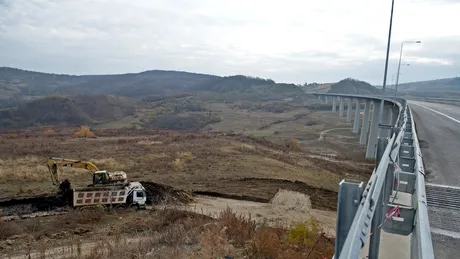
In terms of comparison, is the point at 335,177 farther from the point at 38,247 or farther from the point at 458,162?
the point at 38,247

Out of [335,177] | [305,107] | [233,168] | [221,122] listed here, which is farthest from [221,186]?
[305,107]

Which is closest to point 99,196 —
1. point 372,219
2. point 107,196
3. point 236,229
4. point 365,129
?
point 107,196

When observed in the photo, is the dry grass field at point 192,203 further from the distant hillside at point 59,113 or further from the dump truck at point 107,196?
the distant hillside at point 59,113

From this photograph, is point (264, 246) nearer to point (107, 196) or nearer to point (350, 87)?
point (107, 196)

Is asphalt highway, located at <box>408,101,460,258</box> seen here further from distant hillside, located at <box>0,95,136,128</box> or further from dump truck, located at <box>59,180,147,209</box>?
distant hillside, located at <box>0,95,136,128</box>

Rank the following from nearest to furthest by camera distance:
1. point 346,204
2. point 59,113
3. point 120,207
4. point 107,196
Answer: point 346,204, point 107,196, point 120,207, point 59,113

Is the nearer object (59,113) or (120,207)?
(120,207)
